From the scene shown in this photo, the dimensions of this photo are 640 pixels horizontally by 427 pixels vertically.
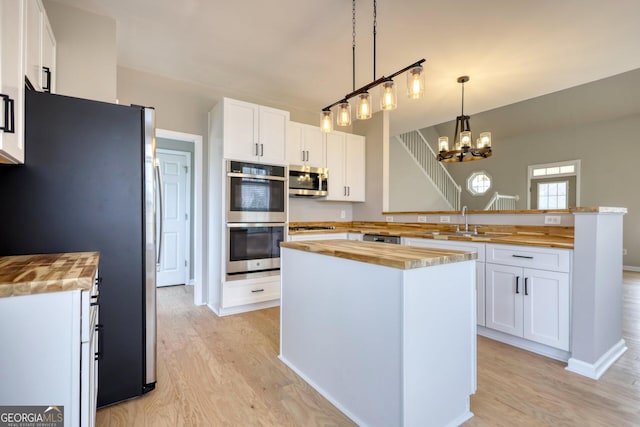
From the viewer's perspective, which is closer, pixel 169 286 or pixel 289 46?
pixel 289 46

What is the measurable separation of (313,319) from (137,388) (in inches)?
43.6

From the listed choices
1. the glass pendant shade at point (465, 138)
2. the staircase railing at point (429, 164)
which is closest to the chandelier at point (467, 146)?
the glass pendant shade at point (465, 138)

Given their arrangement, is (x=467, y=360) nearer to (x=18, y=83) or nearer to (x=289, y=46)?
(x=18, y=83)

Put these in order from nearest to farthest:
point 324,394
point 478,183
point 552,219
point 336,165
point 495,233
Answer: point 324,394
point 552,219
point 495,233
point 336,165
point 478,183

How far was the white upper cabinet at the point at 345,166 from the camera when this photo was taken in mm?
4391

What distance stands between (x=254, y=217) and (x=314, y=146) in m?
1.41

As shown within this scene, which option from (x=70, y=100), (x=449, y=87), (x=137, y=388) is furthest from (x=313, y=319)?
(x=449, y=87)

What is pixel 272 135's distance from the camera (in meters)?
3.55

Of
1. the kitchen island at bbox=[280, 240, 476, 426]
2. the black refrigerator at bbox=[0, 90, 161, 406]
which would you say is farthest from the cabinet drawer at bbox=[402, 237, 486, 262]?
the black refrigerator at bbox=[0, 90, 161, 406]

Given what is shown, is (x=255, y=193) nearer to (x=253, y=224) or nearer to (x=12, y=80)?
(x=253, y=224)

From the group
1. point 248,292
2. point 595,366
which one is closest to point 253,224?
point 248,292

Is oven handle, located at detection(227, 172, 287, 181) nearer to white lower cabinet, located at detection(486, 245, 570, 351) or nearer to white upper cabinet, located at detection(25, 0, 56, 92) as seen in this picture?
white upper cabinet, located at detection(25, 0, 56, 92)

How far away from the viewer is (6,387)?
A: 36.7 inches

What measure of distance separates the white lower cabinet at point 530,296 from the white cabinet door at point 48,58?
3520 mm
